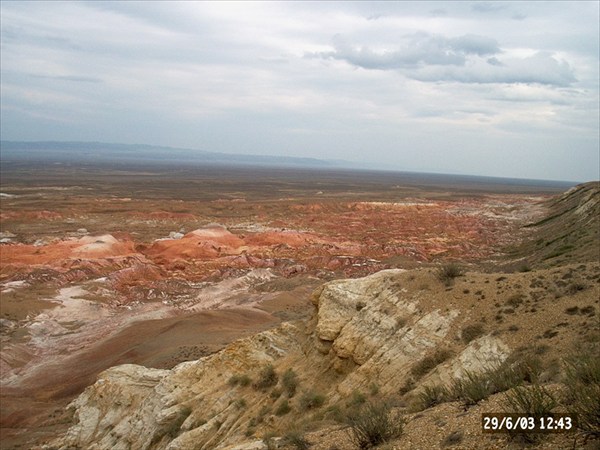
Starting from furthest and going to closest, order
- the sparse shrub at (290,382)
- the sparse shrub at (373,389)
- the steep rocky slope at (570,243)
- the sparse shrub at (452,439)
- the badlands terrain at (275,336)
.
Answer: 1. the steep rocky slope at (570,243)
2. the sparse shrub at (290,382)
3. the sparse shrub at (373,389)
4. the badlands terrain at (275,336)
5. the sparse shrub at (452,439)

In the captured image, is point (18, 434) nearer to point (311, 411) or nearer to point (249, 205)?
point (311, 411)

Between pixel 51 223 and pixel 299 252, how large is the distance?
36742 mm

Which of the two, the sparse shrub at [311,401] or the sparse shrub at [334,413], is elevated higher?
the sparse shrub at [334,413]

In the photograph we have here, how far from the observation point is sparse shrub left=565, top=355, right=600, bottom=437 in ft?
15.5

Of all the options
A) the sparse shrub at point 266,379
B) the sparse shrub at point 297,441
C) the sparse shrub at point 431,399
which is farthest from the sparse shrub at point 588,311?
the sparse shrub at point 266,379

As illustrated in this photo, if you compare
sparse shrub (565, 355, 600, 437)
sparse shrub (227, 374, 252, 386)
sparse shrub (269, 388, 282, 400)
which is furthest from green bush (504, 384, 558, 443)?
sparse shrub (227, 374, 252, 386)

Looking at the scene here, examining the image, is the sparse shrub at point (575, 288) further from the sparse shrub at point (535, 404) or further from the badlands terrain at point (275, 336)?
the sparse shrub at point (535, 404)

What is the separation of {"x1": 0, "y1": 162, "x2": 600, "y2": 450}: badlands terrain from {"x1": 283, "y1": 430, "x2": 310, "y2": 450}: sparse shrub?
1.4 inches

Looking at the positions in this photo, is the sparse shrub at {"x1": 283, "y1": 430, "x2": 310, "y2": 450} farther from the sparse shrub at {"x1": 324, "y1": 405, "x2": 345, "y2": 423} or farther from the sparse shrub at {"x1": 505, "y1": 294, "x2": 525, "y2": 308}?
the sparse shrub at {"x1": 505, "y1": 294, "x2": 525, "y2": 308}

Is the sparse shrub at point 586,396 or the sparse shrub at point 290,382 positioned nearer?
the sparse shrub at point 586,396

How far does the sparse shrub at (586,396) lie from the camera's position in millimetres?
4738

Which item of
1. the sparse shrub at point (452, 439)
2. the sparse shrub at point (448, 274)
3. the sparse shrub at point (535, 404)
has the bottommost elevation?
the sparse shrub at point (452, 439)

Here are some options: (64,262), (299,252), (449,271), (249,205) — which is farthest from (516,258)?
(249,205)
